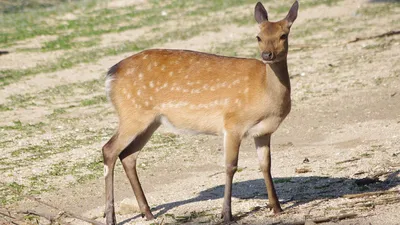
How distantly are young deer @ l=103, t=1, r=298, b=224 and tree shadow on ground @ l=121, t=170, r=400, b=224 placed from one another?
407mm

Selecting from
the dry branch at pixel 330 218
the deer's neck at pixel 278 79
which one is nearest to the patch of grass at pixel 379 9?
the deer's neck at pixel 278 79

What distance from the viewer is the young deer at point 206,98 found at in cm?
716

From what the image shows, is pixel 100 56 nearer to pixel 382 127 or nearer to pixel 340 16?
pixel 340 16

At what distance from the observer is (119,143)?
7566mm

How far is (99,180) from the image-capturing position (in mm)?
8797

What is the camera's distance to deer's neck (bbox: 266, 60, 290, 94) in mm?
7152

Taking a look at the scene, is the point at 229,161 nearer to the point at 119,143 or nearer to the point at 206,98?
the point at 206,98

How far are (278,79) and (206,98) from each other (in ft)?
2.24

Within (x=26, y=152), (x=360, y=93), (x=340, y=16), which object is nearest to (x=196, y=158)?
(x=26, y=152)

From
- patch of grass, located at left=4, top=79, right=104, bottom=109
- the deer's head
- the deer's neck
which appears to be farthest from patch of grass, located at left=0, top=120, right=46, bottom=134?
the deer's head

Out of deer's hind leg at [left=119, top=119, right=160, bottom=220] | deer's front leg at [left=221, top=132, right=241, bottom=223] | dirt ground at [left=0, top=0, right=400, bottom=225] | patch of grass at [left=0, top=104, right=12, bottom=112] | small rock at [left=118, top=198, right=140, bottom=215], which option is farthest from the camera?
patch of grass at [left=0, top=104, right=12, bottom=112]

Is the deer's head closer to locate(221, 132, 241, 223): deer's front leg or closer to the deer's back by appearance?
the deer's back

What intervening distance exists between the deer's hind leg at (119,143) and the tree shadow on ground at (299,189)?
0.24 meters

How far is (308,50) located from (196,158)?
6.01 meters
